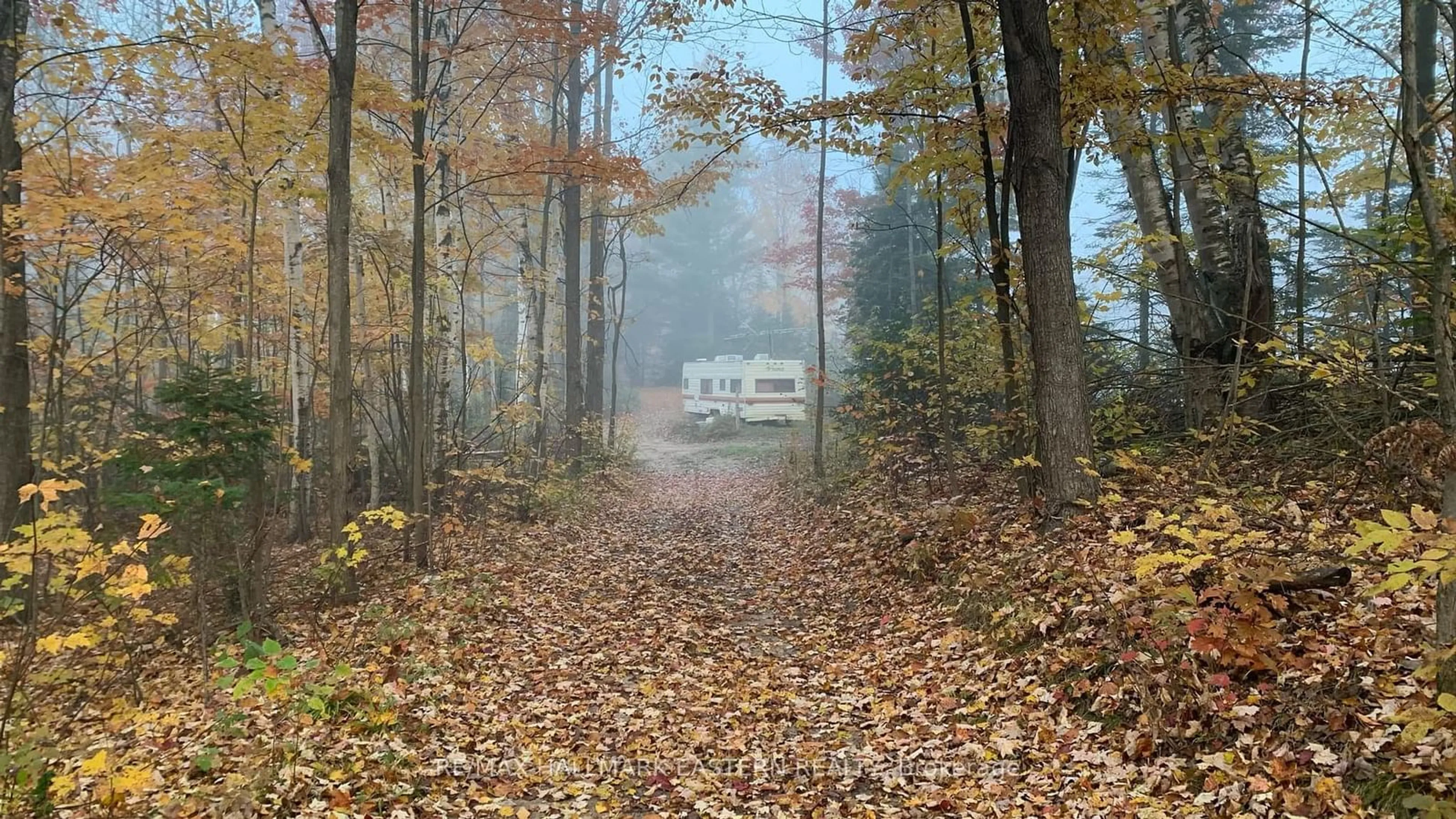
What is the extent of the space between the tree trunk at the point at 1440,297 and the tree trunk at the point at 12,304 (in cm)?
1005

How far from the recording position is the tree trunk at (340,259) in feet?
21.3

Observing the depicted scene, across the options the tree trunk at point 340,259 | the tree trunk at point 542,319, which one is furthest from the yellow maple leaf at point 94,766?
the tree trunk at point 542,319

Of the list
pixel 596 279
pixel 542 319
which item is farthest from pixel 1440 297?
pixel 596 279

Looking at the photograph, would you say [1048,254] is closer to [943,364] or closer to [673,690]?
[943,364]

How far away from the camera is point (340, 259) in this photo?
6590mm

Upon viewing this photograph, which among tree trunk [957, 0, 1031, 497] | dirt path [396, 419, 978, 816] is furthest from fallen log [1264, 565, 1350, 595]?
tree trunk [957, 0, 1031, 497]

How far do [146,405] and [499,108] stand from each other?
8987mm

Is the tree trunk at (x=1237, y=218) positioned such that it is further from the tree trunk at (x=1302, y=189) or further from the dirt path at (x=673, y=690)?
the dirt path at (x=673, y=690)

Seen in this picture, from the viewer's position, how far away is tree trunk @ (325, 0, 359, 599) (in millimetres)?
6488

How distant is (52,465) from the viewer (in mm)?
6711

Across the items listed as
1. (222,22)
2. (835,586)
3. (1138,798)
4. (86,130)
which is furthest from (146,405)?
(1138,798)

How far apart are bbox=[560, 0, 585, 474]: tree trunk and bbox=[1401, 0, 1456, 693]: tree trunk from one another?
12.7 m

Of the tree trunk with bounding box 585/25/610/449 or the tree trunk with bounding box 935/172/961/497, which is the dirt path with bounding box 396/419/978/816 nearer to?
the tree trunk with bounding box 935/172/961/497

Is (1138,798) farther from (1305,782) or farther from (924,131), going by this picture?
(924,131)
